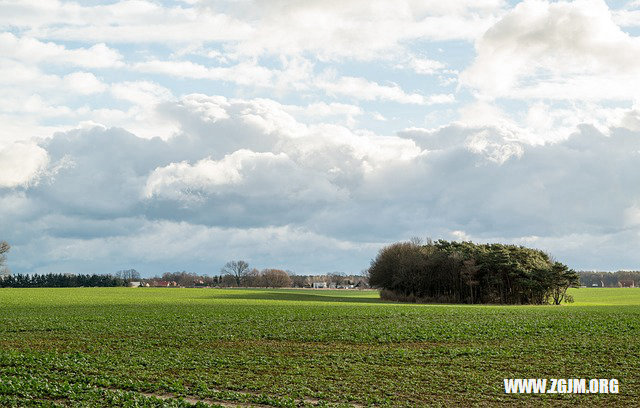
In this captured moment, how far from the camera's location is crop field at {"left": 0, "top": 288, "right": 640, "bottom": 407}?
24953mm

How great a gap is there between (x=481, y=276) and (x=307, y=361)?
305ft

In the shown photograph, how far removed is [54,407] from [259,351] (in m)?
16.2

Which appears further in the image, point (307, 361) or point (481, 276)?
point (481, 276)

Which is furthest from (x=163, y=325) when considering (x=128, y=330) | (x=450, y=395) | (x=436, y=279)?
(x=436, y=279)

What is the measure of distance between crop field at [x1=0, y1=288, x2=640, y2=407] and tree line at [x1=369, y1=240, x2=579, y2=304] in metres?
Answer: 62.3

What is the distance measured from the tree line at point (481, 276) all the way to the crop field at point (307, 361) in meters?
62.3

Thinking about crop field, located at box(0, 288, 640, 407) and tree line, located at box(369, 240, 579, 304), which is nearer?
crop field, located at box(0, 288, 640, 407)

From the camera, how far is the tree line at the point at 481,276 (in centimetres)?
11788

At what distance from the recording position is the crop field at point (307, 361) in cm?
2495

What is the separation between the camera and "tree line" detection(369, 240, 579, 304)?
117875mm

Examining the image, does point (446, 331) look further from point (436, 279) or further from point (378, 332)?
point (436, 279)

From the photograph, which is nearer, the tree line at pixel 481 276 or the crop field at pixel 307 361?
the crop field at pixel 307 361

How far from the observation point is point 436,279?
124 meters

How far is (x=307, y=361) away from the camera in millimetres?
33781
